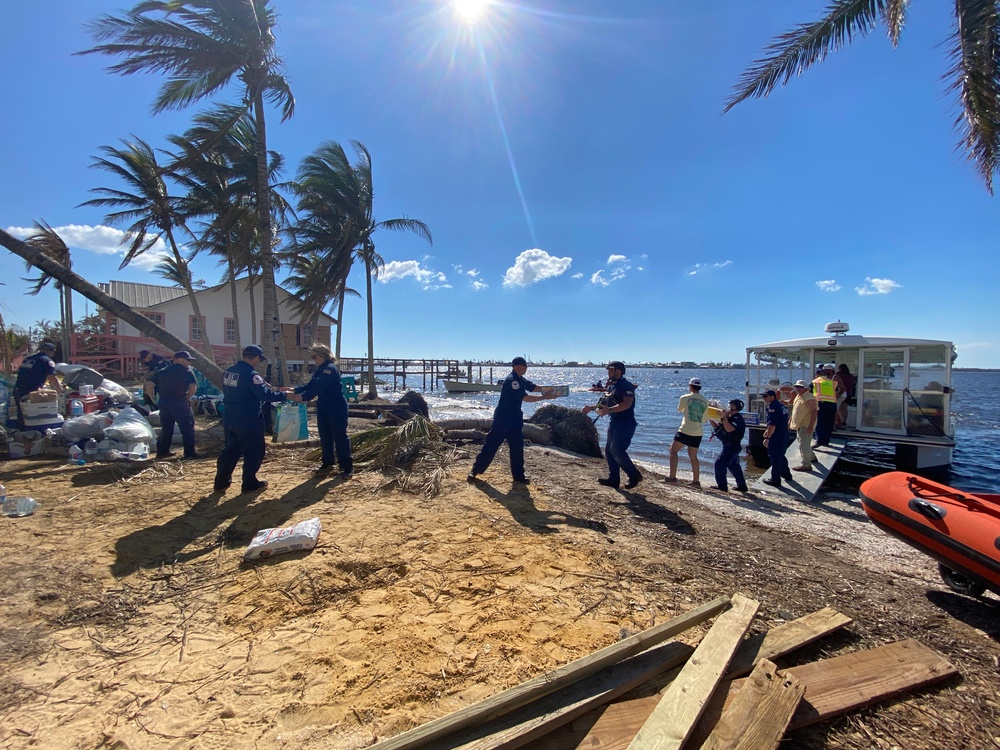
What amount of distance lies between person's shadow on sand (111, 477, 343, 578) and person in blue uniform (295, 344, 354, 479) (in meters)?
0.66

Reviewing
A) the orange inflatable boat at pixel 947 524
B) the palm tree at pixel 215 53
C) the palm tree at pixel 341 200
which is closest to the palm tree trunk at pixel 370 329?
the palm tree at pixel 341 200

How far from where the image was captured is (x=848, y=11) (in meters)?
5.82

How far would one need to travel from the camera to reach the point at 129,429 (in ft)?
19.7

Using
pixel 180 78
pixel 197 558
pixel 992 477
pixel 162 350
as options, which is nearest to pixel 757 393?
pixel 992 477

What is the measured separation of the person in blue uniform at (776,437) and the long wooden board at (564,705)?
19.0 ft

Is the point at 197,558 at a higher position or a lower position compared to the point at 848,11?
lower

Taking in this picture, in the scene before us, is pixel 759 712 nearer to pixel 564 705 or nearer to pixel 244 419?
pixel 564 705

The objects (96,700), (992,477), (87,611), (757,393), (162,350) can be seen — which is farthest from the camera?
(162,350)

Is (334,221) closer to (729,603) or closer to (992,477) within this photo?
(729,603)

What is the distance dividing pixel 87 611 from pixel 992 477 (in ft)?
56.1

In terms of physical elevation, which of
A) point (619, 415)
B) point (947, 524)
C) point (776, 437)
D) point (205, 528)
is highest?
point (619, 415)

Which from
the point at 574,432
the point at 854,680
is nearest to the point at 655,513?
the point at 854,680

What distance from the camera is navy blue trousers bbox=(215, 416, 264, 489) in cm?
476

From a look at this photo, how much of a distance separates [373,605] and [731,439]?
5957 mm
